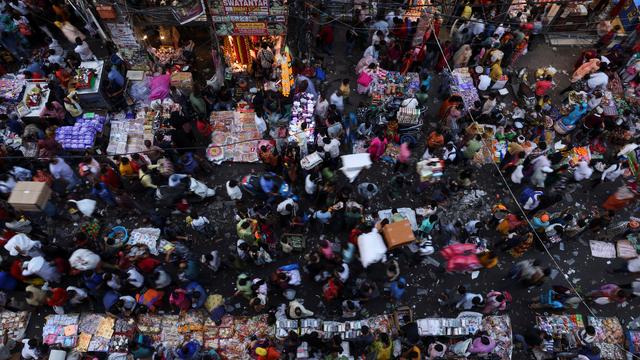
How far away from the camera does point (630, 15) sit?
534 inches

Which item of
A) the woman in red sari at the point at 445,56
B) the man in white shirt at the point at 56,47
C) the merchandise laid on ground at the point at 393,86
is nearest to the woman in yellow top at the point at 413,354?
the merchandise laid on ground at the point at 393,86

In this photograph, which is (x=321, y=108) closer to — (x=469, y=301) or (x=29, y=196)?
(x=469, y=301)

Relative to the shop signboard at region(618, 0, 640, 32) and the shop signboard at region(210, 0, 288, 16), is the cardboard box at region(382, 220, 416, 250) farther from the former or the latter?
the shop signboard at region(618, 0, 640, 32)

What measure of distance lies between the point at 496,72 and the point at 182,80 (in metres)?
9.22

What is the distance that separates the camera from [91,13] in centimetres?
1171

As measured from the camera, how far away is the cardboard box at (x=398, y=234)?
884cm

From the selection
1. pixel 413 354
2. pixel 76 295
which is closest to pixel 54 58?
pixel 76 295

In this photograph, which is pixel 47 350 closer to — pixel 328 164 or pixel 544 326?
pixel 328 164

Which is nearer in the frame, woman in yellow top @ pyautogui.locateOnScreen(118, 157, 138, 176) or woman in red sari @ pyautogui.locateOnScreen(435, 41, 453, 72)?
woman in yellow top @ pyautogui.locateOnScreen(118, 157, 138, 176)

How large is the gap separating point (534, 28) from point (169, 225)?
40.8 ft

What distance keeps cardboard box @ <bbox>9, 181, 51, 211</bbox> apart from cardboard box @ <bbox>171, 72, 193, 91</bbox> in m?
4.55

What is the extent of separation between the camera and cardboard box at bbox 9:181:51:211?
9.02 meters

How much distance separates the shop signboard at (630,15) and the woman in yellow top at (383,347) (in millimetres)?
→ 13008

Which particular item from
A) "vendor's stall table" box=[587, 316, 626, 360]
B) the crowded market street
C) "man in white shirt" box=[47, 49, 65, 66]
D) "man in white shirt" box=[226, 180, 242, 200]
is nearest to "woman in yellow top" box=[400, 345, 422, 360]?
the crowded market street
